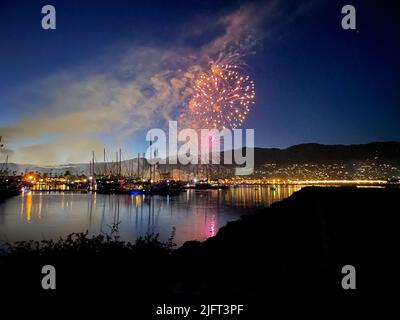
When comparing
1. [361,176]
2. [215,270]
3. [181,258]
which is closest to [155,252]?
[181,258]

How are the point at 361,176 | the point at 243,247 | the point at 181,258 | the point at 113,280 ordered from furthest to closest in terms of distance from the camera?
1. the point at 361,176
2. the point at 243,247
3. the point at 181,258
4. the point at 113,280

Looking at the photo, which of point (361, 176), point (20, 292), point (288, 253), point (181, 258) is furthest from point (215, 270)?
point (361, 176)

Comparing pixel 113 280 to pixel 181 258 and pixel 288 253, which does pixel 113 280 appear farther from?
pixel 288 253

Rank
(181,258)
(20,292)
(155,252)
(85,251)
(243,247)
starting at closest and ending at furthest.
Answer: (20,292) < (85,251) < (155,252) < (181,258) < (243,247)

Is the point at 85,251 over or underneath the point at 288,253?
over
